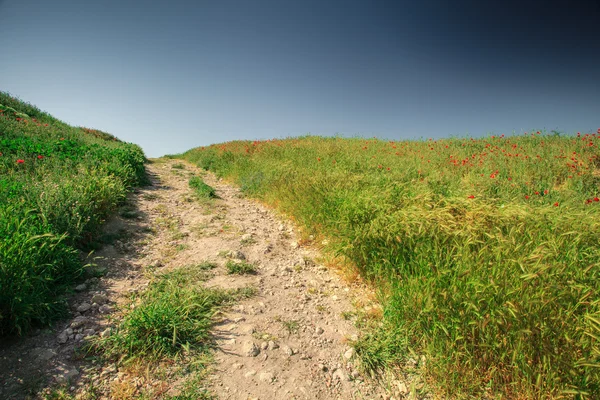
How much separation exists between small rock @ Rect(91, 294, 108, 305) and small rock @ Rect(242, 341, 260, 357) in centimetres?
187

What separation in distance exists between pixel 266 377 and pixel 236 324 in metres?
0.74

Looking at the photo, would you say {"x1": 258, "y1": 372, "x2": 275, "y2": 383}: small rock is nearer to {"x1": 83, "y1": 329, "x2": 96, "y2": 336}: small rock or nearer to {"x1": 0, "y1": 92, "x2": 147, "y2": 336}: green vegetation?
{"x1": 83, "y1": 329, "x2": 96, "y2": 336}: small rock

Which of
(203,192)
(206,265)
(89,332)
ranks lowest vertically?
(89,332)

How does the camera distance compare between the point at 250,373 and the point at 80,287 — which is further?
the point at 80,287

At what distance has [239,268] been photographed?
428 centimetres

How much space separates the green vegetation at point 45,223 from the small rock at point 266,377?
226 cm

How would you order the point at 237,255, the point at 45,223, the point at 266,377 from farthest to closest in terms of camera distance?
the point at 237,255 → the point at 45,223 → the point at 266,377

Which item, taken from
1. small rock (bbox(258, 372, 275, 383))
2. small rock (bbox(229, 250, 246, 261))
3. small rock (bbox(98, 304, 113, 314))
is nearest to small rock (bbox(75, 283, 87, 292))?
small rock (bbox(98, 304, 113, 314))

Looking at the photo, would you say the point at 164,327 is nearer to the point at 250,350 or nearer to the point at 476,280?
the point at 250,350

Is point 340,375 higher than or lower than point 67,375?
higher

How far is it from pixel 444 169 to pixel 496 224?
15.3 feet

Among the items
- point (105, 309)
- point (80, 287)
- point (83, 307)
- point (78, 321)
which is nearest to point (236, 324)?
point (105, 309)

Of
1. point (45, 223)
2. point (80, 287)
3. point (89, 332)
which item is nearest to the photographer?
point (89, 332)

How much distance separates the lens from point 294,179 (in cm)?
753
